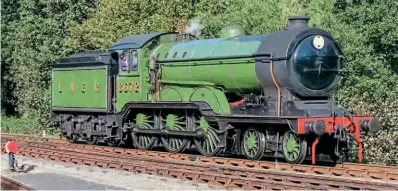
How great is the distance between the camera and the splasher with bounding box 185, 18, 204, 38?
2401 centimetres

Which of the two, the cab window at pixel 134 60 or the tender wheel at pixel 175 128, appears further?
the cab window at pixel 134 60

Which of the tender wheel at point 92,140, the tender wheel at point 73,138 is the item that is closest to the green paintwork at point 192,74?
the tender wheel at point 92,140

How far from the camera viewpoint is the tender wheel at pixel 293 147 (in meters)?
13.9

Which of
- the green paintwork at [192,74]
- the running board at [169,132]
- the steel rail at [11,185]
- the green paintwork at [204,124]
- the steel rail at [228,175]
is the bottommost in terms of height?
the steel rail at [11,185]

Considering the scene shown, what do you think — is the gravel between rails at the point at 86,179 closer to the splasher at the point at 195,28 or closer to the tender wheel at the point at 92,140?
the tender wheel at the point at 92,140

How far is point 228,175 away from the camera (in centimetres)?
1251

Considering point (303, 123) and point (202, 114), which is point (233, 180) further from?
point (202, 114)

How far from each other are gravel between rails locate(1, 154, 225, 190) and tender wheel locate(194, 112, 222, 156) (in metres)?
2.65

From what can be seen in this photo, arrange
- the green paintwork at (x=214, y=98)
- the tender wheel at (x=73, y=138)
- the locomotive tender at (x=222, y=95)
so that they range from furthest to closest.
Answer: the tender wheel at (x=73, y=138) → the green paintwork at (x=214, y=98) → the locomotive tender at (x=222, y=95)

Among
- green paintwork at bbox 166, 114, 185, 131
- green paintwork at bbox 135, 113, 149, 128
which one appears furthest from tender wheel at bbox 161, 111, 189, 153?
green paintwork at bbox 135, 113, 149, 128

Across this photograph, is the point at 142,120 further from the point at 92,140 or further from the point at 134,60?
the point at 92,140

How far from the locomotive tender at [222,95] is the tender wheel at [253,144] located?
25 mm

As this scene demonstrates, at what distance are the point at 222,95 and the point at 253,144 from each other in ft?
5.22

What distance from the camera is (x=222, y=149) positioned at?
619 inches
